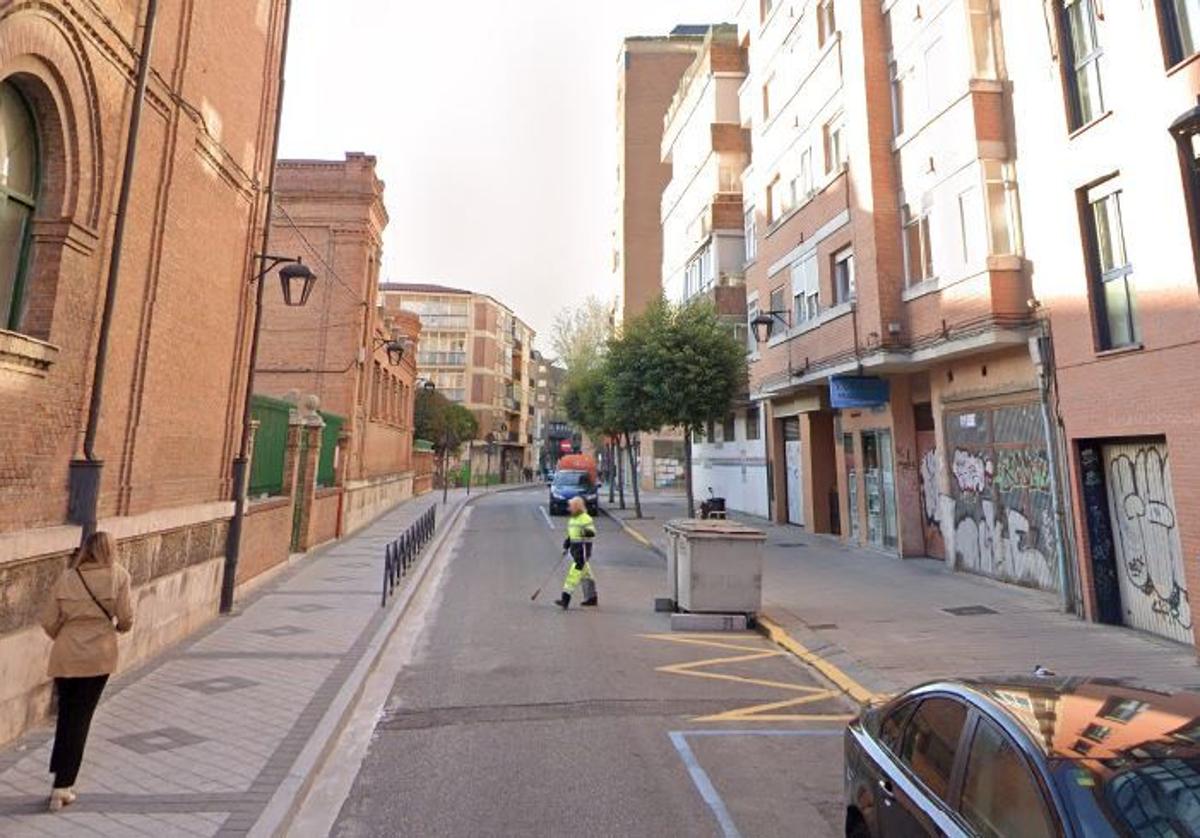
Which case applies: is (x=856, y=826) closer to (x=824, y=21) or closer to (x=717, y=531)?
(x=717, y=531)

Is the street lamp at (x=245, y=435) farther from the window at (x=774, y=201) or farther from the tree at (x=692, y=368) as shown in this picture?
the window at (x=774, y=201)

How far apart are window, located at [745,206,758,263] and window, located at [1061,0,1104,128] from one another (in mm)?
12400

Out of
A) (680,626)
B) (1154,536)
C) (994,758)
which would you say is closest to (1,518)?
(994,758)

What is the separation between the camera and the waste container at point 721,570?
9.76 meters

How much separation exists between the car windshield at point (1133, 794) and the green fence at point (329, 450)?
57.2 feet

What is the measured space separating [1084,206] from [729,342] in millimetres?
13425

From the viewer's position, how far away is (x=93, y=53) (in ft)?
21.1

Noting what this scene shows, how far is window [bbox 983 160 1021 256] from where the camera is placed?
474 inches

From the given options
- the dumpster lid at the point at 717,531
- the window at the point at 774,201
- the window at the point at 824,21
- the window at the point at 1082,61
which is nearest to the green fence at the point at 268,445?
the dumpster lid at the point at 717,531

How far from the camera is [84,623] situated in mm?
4469

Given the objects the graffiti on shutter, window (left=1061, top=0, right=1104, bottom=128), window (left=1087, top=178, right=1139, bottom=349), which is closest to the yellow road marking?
the graffiti on shutter

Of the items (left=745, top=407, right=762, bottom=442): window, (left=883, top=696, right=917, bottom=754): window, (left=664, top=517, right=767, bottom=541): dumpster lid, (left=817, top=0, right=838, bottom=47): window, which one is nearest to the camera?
(left=883, top=696, right=917, bottom=754): window

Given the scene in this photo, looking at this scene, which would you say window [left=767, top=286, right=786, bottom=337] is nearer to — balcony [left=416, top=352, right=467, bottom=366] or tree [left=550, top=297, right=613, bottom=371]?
tree [left=550, top=297, right=613, bottom=371]

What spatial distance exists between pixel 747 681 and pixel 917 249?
34.2ft
